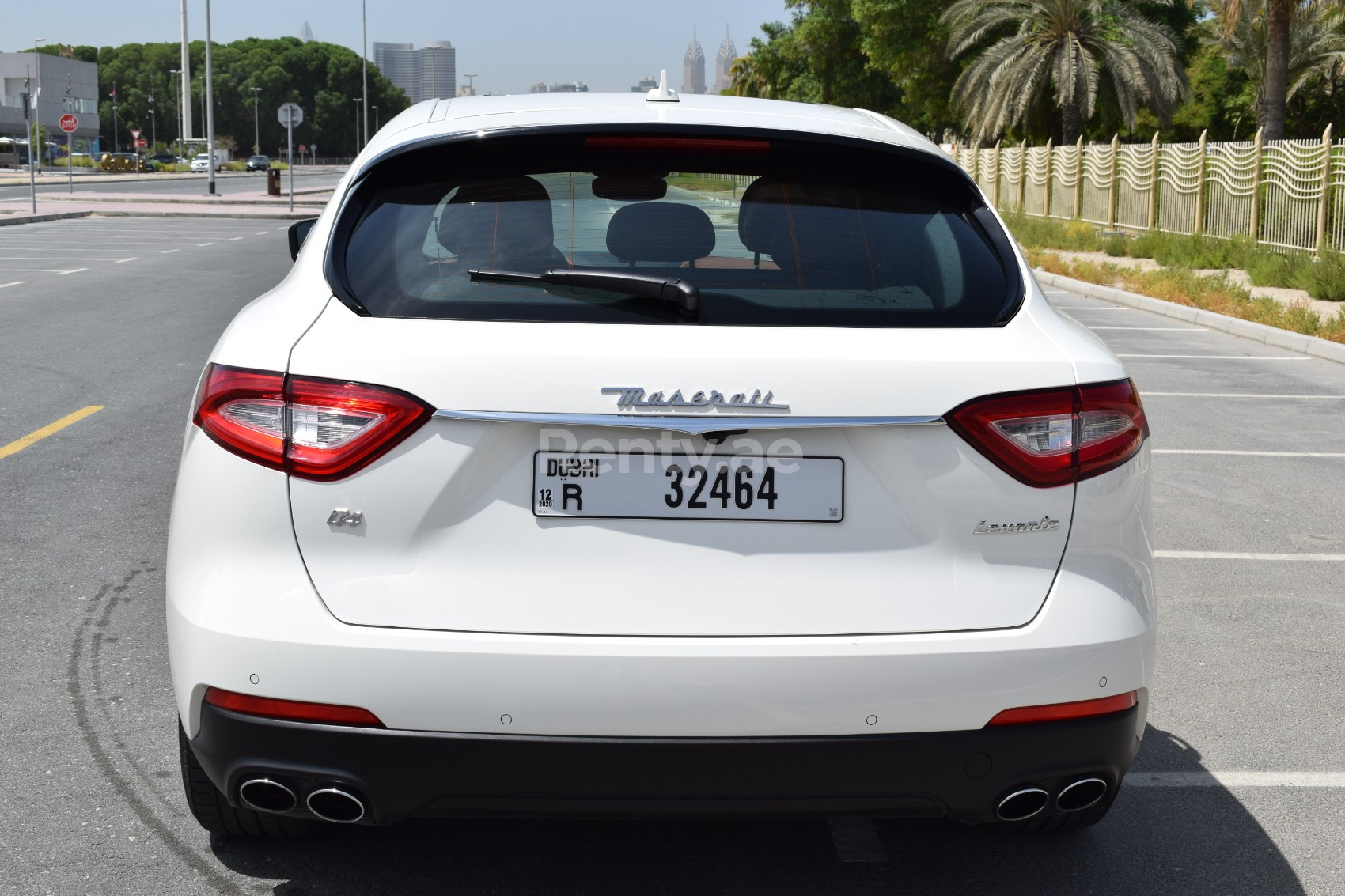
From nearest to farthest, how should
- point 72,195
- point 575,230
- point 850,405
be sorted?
point 850,405
point 575,230
point 72,195

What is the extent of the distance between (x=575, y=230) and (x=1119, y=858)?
1885 millimetres

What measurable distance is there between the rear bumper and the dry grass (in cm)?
1340

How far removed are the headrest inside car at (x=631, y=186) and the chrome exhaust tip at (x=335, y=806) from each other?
4.09 ft

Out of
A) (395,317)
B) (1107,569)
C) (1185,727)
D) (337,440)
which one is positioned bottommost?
(1185,727)

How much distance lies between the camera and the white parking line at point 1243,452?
28.4 feet

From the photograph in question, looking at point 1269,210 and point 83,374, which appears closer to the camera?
point 83,374

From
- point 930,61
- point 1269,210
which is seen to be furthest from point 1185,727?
point 930,61

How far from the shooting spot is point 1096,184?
34969mm

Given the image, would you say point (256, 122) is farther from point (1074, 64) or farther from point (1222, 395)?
point (1222, 395)

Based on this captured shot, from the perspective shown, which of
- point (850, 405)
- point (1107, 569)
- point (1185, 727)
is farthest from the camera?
point (1185, 727)

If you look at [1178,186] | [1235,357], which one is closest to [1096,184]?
[1178,186]

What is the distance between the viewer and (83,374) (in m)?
10.7

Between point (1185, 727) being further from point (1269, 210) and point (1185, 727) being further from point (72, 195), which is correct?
point (72, 195)

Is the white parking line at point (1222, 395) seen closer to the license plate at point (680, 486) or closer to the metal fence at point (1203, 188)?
the license plate at point (680, 486)
